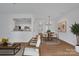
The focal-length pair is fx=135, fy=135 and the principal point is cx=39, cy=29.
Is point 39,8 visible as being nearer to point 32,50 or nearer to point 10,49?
point 32,50

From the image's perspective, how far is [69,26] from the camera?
3229 millimetres

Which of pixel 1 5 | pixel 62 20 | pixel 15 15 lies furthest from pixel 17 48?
pixel 62 20

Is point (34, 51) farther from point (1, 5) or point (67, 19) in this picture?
point (1, 5)

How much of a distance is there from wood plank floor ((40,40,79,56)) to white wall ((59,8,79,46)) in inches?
4.4

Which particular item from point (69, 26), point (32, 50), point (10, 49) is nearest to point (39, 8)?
point (69, 26)

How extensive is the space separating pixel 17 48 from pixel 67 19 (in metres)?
1.37

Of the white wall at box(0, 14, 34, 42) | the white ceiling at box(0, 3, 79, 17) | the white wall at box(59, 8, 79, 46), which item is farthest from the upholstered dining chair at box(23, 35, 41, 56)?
the white ceiling at box(0, 3, 79, 17)

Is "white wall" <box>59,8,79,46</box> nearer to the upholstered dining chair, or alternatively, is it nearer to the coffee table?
the upholstered dining chair

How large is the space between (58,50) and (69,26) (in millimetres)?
631

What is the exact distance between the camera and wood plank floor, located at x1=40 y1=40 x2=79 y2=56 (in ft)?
10.2

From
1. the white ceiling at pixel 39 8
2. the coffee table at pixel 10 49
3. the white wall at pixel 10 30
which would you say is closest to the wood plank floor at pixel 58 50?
the white wall at pixel 10 30

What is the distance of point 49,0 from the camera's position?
301cm

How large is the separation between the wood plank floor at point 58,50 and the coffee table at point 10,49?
1.88 ft

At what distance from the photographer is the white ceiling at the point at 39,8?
308 centimetres
